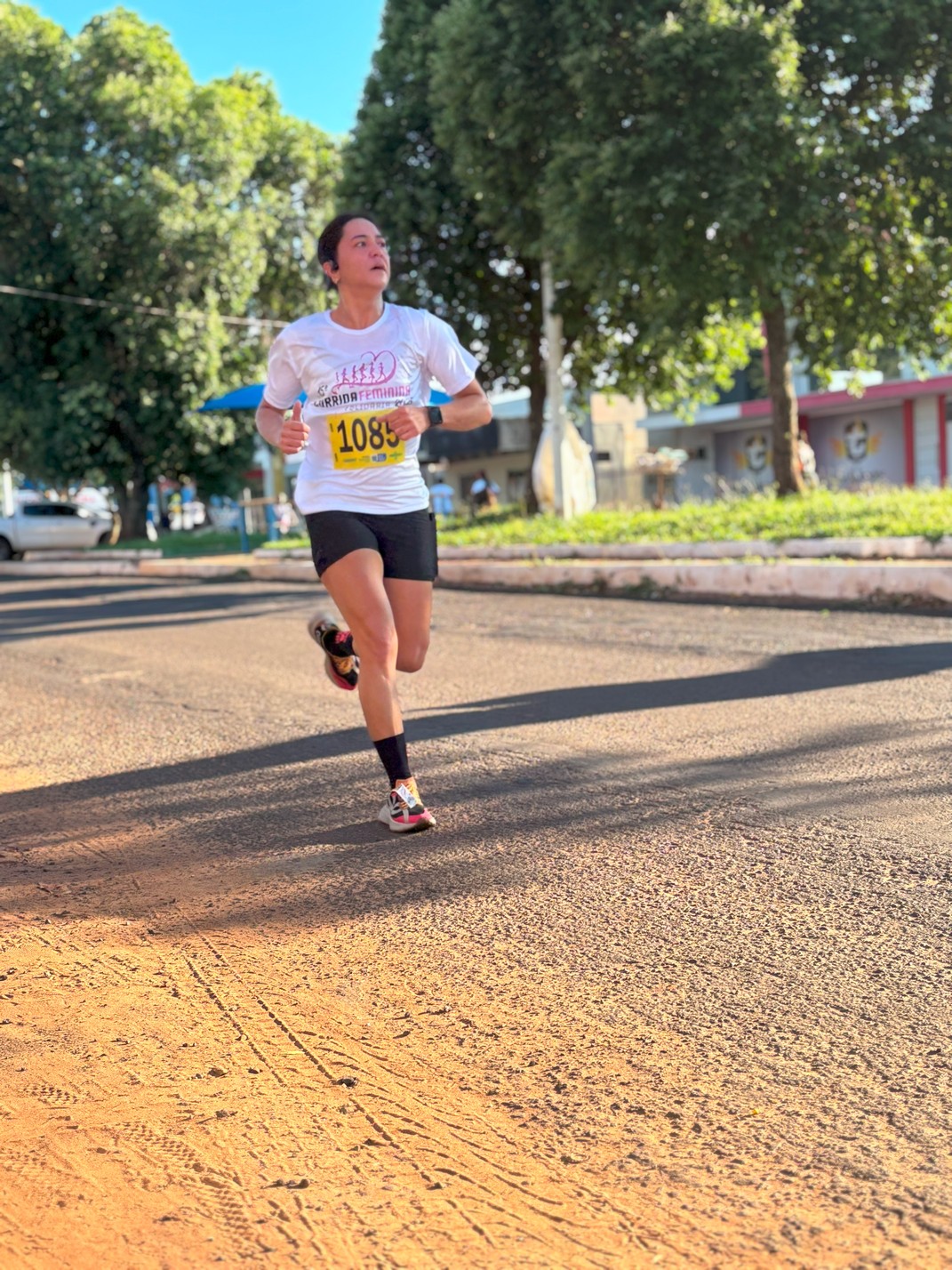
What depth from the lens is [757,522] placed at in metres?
16.6

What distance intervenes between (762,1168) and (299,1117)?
798 millimetres

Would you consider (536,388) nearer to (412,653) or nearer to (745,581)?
(745,581)

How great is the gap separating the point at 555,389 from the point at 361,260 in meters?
19.3

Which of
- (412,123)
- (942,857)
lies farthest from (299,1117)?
(412,123)

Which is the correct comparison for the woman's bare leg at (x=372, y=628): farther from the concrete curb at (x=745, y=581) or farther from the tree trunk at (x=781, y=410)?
the tree trunk at (x=781, y=410)

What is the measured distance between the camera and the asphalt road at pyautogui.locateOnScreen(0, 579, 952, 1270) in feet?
6.85

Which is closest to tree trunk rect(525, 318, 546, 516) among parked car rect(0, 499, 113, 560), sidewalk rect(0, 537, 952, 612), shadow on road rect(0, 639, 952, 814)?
sidewalk rect(0, 537, 952, 612)

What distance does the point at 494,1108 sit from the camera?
2.44 metres

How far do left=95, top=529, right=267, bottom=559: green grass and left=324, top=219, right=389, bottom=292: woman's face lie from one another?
79.7 feet

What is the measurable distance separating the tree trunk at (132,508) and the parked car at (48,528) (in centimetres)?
177

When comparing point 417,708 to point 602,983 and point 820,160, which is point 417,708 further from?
point 820,160

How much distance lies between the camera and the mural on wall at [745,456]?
1753 inches

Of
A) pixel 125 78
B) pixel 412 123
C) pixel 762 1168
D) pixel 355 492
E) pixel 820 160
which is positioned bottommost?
pixel 762 1168

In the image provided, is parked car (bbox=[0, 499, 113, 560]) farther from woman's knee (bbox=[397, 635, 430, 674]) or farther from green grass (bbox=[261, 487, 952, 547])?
woman's knee (bbox=[397, 635, 430, 674])
